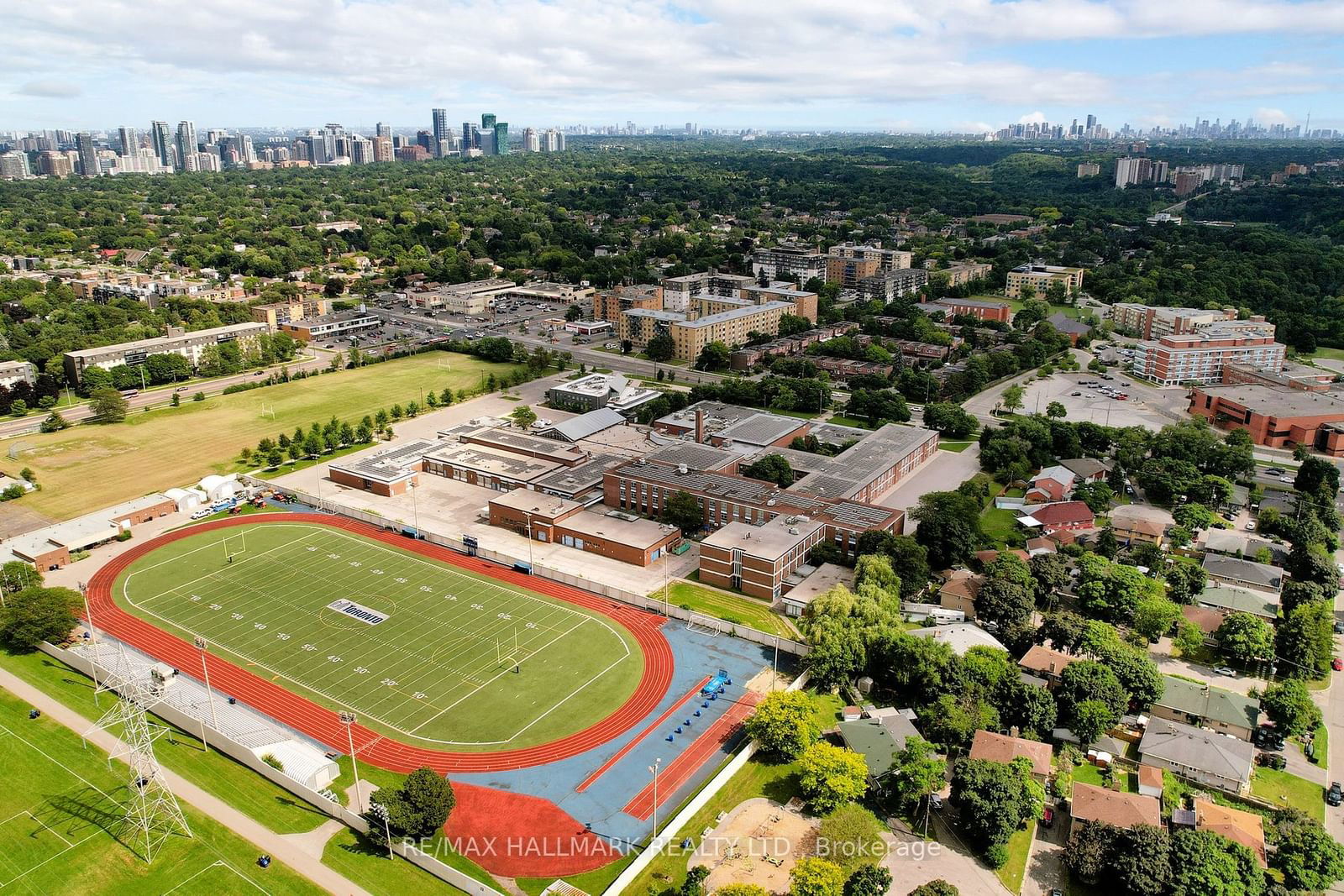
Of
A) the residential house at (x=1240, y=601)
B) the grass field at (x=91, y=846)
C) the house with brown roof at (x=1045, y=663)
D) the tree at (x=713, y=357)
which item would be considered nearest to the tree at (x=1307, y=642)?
the residential house at (x=1240, y=601)

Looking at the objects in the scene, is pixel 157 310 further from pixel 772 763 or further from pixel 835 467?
pixel 772 763

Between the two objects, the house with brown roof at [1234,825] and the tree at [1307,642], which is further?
the tree at [1307,642]

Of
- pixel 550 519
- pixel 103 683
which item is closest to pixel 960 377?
pixel 550 519

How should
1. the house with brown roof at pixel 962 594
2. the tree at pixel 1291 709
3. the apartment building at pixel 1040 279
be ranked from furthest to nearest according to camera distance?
1. the apartment building at pixel 1040 279
2. the house with brown roof at pixel 962 594
3. the tree at pixel 1291 709

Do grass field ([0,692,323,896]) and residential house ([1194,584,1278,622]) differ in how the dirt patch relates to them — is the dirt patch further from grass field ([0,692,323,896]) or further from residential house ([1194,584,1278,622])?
residential house ([1194,584,1278,622])

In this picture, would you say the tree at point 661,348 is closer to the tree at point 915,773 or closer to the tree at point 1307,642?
the tree at point 1307,642

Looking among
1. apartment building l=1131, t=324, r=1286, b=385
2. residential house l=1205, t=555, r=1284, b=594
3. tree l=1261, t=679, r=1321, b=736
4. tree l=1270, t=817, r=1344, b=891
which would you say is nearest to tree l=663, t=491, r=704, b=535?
residential house l=1205, t=555, r=1284, b=594

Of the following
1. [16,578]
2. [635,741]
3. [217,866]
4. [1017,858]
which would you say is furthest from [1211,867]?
[16,578]
